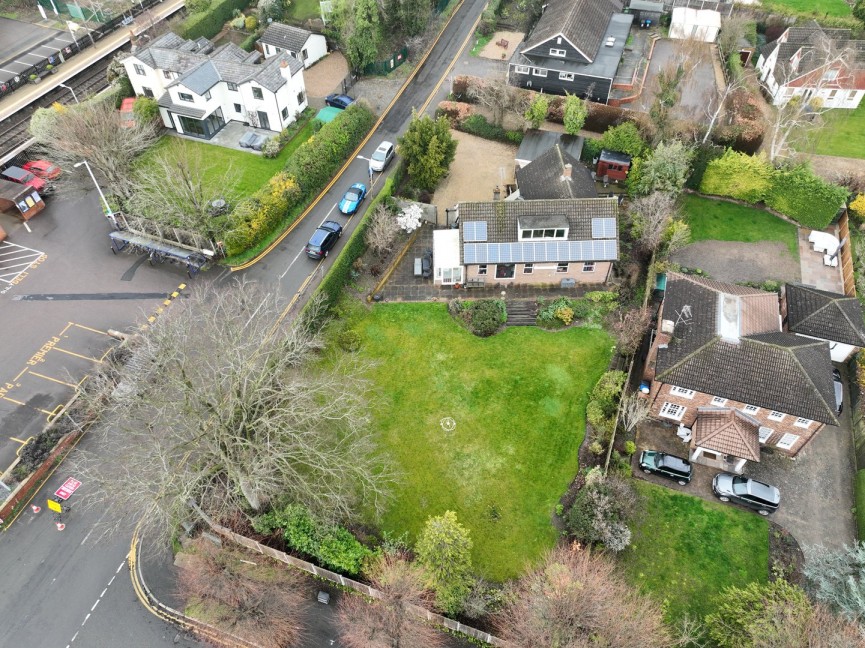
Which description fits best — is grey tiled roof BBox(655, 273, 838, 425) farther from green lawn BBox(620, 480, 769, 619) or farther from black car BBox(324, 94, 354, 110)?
black car BBox(324, 94, 354, 110)

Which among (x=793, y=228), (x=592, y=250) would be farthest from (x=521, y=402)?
(x=793, y=228)

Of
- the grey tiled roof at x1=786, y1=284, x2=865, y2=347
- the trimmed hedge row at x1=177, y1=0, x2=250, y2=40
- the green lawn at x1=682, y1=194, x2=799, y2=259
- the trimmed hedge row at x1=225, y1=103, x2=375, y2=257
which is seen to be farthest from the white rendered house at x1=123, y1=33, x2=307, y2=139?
the grey tiled roof at x1=786, y1=284, x2=865, y2=347

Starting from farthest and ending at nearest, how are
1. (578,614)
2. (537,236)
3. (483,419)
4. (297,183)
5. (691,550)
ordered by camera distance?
(297,183) → (537,236) → (483,419) → (691,550) → (578,614)

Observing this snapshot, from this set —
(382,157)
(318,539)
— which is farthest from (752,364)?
(382,157)

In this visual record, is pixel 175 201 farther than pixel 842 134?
No

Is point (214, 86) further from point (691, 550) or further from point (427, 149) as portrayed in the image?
point (691, 550)

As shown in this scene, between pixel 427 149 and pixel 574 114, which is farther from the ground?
pixel 427 149

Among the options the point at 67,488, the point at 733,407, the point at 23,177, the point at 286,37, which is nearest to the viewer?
the point at 67,488
